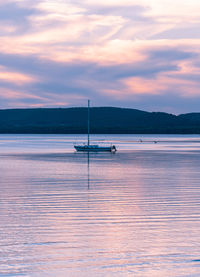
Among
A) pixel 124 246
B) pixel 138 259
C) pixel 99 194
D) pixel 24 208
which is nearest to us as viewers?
pixel 138 259

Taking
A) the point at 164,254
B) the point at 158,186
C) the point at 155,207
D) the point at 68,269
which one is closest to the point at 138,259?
the point at 164,254

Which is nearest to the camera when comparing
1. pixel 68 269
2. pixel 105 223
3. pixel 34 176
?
pixel 68 269

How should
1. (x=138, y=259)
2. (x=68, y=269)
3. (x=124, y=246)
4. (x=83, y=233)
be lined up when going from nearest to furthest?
(x=68, y=269)
(x=138, y=259)
(x=124, y=246)
(x=83, y=233)

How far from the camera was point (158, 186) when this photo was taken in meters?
21.7

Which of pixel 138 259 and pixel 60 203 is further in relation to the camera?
pixel 60 203

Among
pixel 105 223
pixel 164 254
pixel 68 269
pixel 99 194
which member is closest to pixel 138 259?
pixel 164 254

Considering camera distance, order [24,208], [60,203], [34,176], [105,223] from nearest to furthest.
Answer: [105,223] → [24,208] → [60,203] → [34,176]

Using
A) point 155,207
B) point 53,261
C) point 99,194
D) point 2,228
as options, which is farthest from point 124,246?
point 99,194

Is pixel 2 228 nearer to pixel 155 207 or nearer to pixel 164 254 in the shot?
pixel 164 254

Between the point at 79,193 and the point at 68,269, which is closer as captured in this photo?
the point at 68,269

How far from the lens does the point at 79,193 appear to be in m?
19.0

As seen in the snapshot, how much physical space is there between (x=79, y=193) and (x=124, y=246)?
9.15 m

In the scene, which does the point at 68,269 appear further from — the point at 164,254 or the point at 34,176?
the point at 34,176

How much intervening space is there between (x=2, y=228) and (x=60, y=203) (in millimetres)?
4479
